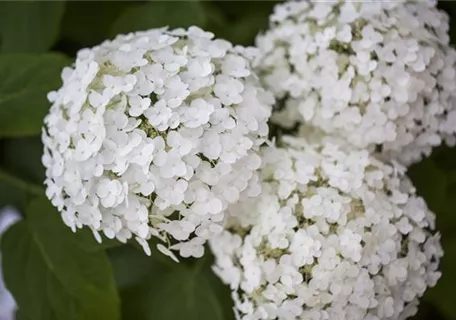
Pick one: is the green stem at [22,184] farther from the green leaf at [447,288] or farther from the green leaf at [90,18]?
the green leaf at [447,288]

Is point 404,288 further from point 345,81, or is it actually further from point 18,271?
point 18,271

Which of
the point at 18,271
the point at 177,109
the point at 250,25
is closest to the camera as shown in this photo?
the point at 177,109

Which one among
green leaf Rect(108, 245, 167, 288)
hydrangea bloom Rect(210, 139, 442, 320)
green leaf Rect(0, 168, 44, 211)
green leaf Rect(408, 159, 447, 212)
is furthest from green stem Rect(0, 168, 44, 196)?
green leaf Rect(408, 159, 447, 212)

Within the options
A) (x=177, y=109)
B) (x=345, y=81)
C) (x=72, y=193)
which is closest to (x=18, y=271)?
(x=72, y=193)

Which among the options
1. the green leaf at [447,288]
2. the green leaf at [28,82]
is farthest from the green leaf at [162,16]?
the green leaf at [447,288]

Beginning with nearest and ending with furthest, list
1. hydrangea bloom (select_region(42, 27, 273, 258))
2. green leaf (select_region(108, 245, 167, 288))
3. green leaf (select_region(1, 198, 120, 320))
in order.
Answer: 1. hydrangea bloom (select_region(42, 27, 273, 258))
2. green leaf (select_region(1, 198, 120, 320))
3. green leaf (select_region(108, 245, 167, 288))

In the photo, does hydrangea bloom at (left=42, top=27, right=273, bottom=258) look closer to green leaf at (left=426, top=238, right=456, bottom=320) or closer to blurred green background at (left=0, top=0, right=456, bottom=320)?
blurred green background at (left=0, top=0, right=456, bottom=320)

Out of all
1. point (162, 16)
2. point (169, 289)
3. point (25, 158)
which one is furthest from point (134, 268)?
point (162, 16)
